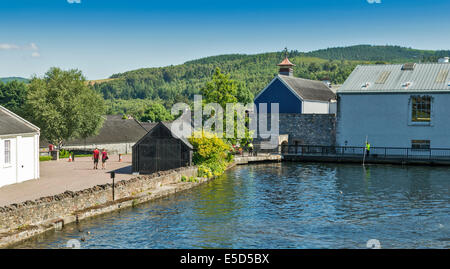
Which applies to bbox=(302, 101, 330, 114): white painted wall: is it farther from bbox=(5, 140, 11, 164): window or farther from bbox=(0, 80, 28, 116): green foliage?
bbox=(0, 80, 28, 116): green foliage

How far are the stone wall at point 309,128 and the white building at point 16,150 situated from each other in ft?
108

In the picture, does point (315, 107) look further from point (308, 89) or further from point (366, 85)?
point (366, 85)

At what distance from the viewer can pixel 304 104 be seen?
64250 mm

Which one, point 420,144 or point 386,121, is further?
point 386,121

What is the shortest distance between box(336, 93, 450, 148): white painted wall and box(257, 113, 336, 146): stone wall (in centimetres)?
125

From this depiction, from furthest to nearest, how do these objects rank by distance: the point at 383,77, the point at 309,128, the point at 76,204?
the point at 309,128 → the point at 383,77 → the point at 76,204

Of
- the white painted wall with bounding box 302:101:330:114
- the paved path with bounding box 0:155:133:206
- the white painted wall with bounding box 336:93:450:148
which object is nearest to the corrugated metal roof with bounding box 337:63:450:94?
the white painted wall with bounding box 336:93:450:148

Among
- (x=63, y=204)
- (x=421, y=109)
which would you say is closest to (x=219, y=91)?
(x=421, y=109)

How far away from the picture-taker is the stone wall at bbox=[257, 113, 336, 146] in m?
60.8

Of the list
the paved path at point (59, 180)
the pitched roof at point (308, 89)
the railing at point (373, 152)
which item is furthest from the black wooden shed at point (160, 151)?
the pitched roof at point (308, 89)

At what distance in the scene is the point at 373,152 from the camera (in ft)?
186

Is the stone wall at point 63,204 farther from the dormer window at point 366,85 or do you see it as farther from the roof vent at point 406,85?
the roof vent at point 406,85

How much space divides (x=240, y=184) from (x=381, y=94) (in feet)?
87.3

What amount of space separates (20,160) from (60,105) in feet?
91.8
